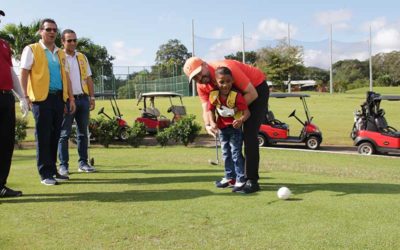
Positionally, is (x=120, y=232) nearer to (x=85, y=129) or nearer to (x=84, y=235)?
(x=84, y=235)

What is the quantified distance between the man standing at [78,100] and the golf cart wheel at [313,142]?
974 centimetres

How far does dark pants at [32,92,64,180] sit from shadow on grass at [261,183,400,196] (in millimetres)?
2512

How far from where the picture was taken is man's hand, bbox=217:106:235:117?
5.01m

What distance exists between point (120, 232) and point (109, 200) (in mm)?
1135

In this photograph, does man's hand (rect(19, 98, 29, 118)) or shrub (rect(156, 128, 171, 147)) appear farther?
shrub (rect(156, 128, 171, 147))

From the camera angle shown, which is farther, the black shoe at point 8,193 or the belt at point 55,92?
the belt at point 55,92

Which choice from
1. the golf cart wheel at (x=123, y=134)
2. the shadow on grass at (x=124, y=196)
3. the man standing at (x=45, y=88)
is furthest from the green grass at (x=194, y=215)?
the golf cart wheel at (x=123, y=134)

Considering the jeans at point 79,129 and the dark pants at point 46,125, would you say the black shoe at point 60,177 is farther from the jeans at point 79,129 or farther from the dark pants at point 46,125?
the jeans at point 79,129

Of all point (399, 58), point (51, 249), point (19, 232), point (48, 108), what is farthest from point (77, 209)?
point (399, 58)

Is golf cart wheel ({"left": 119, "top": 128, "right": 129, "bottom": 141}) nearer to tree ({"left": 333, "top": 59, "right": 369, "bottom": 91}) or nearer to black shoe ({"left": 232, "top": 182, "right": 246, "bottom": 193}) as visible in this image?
black shoe ({"left": 232, "top": 182, "right": 246, "bottom": 193})

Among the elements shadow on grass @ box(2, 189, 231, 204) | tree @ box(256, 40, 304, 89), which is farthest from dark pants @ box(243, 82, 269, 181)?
tree @ box(256, 40, 304, 89)

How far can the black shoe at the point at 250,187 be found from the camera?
4941mm

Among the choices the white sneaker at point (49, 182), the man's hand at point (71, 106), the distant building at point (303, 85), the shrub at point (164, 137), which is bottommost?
the shrub at point (164, 137)

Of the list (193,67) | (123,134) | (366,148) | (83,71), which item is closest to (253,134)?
(193,67)
